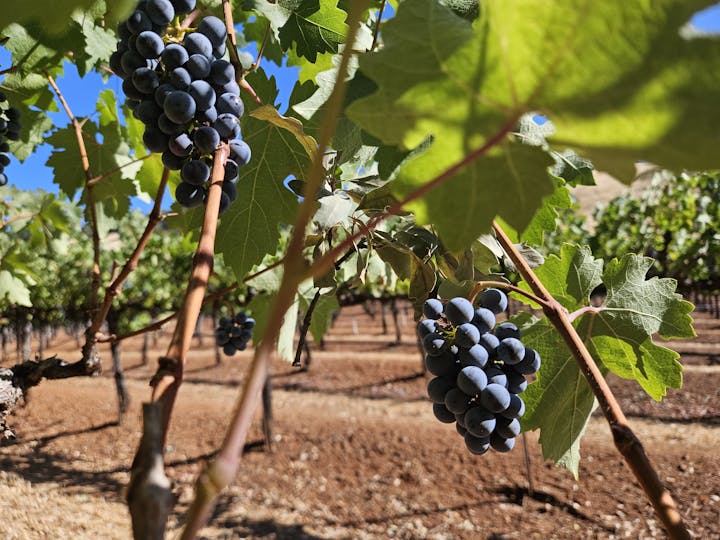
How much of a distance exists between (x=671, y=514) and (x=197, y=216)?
1243mm

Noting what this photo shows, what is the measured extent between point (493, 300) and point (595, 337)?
0.29 metres

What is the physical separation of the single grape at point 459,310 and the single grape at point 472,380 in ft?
0.30

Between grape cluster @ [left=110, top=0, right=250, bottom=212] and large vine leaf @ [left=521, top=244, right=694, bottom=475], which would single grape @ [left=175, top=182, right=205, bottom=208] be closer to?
grape cluster @ [left=110, top=0, right=250, bottom=212]

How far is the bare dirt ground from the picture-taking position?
18.9 ft

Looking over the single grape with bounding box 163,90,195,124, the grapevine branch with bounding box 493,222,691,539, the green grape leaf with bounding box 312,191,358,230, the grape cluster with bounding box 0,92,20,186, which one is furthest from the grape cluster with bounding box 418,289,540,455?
the grape cluster with bounding box 0,92,20,186

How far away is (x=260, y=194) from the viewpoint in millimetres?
1417

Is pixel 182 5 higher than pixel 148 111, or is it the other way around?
pixel 182 5

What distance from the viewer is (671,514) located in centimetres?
68

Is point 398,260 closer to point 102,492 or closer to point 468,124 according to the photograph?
point 468,124

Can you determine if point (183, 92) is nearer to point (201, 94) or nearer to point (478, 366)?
point (201, 94)

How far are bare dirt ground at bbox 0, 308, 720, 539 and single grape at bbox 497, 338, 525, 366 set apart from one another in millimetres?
5221

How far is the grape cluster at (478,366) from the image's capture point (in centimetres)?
104

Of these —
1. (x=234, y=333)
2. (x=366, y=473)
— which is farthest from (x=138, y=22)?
(x=366, y=473)

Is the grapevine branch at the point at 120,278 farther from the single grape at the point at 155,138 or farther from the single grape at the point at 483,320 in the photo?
the single grape at the point at 483,320
